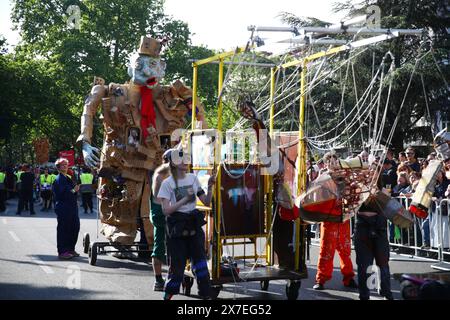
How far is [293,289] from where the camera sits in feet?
25.4

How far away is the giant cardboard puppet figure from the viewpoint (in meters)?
10.8

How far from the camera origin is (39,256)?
1133 cm

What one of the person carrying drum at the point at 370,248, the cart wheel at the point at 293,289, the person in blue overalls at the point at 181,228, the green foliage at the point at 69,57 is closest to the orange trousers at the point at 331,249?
the cart wheel at the point at 293,289

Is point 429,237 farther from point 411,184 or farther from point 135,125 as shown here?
point 135,125

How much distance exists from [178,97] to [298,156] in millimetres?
3731

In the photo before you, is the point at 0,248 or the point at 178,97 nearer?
the point at 178,97

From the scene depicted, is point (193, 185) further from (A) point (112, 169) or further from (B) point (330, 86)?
(B) point (330, 86)

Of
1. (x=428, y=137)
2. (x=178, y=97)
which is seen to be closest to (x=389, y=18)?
(x=428, y=137)

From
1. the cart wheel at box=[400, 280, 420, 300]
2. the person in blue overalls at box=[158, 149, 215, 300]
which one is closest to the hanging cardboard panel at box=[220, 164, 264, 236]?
the person in blue overalls at box=[158, 149, 215, 300]

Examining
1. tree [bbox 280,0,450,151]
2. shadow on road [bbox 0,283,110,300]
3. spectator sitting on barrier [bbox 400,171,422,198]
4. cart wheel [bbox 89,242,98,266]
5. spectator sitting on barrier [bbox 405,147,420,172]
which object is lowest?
shadow on road [bbox 0,283,110,300]

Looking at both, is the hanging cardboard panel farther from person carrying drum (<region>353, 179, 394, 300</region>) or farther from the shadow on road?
the shadow on road

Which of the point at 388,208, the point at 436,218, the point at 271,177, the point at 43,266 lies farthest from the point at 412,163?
the point at 43,266

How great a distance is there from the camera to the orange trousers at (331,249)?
8.52m

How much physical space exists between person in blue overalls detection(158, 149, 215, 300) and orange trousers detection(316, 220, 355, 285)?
7.27ft
